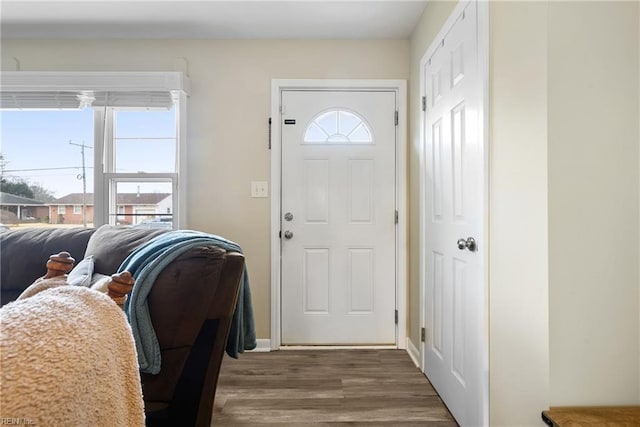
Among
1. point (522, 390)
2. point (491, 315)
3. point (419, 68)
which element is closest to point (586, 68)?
point (491, 315)

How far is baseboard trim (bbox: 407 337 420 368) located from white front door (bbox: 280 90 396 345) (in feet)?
0.47

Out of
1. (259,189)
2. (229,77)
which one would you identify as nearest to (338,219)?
(259,189)

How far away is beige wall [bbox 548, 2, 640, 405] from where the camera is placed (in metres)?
1.04

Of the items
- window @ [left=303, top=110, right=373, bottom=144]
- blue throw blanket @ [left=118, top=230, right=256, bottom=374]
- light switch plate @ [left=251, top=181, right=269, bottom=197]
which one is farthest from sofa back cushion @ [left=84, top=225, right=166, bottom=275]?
window @ [left=303, top=110, right=373, bottom=144]

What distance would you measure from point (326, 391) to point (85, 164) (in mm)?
2458

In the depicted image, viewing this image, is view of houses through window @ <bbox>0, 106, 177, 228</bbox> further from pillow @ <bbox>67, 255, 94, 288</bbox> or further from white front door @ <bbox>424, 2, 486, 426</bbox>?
white front door @ <bbox>424, 2, 486, 426</bbox>

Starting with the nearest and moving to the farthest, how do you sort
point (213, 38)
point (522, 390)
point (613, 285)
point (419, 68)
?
point (613, 285)
point (522, 390)
point (419, 68)
point (213, 38)

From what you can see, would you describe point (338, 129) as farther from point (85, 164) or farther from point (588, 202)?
point (85, 164)

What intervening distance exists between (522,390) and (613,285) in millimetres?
467

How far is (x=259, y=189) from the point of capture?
268 centimetres

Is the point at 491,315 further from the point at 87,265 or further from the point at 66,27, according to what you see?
the point at 66,27

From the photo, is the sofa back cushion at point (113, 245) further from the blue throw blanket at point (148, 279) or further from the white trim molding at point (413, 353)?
the white trim molding at point (413, 353)

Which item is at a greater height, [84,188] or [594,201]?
[84,188]

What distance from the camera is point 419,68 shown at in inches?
94.4
